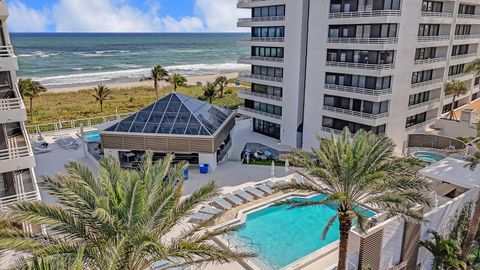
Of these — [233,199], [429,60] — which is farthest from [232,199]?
[429,60]

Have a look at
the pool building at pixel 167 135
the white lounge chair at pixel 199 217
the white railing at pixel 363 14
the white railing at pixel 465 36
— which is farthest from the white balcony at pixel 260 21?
the white lounge chair at pixel 199 217

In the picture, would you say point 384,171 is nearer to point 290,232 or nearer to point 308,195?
point 290,232

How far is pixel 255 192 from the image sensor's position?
83.4 ft

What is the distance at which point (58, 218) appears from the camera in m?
10.2

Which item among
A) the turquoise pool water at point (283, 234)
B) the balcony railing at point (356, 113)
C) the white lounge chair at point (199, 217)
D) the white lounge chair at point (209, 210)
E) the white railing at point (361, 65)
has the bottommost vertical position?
the turquoise pool water at point (283, 234)

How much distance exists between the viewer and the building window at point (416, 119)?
33978 millimetres

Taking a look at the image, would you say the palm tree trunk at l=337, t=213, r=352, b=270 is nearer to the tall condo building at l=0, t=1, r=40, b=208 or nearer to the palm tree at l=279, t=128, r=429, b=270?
the palm tree at l=279, t=128, r=429, b=270

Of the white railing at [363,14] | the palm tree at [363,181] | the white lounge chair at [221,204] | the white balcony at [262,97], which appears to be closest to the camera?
the palm tree at [363,181]

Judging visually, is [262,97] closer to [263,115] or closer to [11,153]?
[263,115]

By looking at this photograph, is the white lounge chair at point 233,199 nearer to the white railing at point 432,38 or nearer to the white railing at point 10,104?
the white railing at point 10,104

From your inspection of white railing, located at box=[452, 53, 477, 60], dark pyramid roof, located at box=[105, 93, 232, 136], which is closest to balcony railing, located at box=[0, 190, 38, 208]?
dark pyramid roof, located at box=[105, 93, 232, 136]

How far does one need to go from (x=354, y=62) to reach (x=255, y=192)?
14527 mm

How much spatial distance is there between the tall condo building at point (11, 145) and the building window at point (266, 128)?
2555cm

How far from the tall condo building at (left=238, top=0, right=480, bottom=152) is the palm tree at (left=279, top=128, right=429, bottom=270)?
15.4 metres
